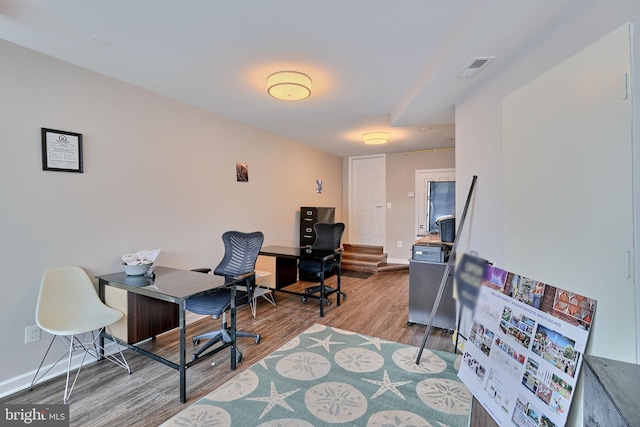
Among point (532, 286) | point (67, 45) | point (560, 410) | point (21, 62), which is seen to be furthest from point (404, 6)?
point (21, 62)

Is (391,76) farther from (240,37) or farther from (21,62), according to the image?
(21,62)

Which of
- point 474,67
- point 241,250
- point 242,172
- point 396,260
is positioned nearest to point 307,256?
Answer: point 241,250

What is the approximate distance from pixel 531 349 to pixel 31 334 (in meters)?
3.36

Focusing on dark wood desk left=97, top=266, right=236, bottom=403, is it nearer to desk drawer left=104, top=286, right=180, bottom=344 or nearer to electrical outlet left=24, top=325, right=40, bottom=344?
desk drawer left=104, top=286, right=180, bottom=344

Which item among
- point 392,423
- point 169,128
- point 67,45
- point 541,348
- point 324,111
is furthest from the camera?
point 324,111

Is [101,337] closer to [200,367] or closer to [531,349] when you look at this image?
[200,367]

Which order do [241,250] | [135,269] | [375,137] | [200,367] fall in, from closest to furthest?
1. [200,367]
2. [135,269]
3. [241,250]
4. [375,137]

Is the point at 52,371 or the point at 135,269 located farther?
the point at 135,269

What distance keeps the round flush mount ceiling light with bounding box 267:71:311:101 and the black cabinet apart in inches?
106

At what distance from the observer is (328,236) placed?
391 centimetres

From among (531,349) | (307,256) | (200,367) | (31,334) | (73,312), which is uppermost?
(307,256)

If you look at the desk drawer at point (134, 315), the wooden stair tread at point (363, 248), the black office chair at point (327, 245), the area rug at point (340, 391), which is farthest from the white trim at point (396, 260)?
the desk drawer at point (134, 315)

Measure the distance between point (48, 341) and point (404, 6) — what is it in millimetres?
3556

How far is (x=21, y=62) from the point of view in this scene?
2072 millimetres
